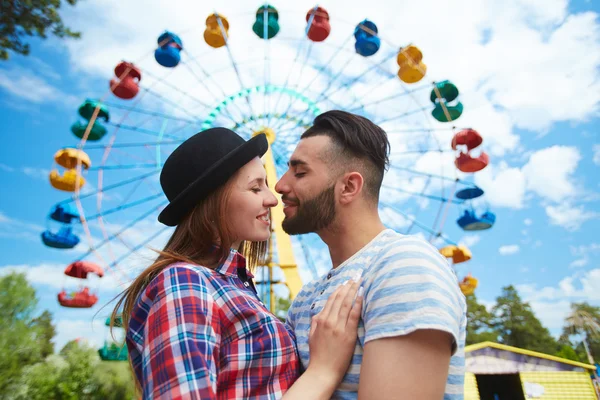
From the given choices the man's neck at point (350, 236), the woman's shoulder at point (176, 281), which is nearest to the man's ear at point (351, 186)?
the man's neck at point (350, 236)

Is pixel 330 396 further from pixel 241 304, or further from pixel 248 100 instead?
pixel 248 100

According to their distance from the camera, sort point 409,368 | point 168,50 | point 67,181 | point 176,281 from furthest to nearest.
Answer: point 168,50
point 67,181
point 176,281
point 409,368

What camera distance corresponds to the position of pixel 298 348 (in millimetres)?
1772

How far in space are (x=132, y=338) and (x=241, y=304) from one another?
42 centimetres

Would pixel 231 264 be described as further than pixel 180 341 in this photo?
Yes

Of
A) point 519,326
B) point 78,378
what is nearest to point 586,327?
point 519,326

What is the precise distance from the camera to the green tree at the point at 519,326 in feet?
129

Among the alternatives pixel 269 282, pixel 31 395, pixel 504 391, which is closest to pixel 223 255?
pixel 269 282

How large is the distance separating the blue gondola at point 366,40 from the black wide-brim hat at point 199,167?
12304mm

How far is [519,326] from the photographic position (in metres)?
40.5

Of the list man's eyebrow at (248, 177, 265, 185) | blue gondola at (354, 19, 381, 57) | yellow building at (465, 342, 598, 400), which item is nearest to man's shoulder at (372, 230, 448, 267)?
man's eyebrow at (248, 177, 265, 185)

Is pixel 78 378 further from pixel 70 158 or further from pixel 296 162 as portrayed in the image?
pixel 296 162

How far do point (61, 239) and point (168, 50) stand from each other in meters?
6.78

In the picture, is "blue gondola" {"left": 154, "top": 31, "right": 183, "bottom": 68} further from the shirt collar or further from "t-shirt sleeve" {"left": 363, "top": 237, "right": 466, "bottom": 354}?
"t-shirt sleeve" {"left": 363, "top": 237, "right": 466, "bottom": 354}
